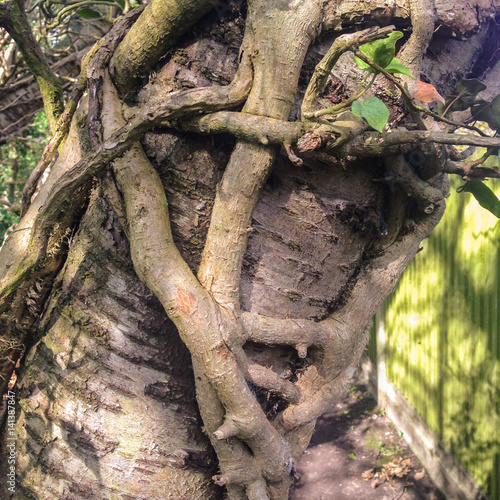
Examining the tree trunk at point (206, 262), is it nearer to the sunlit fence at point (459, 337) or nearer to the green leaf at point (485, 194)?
the green leaf at point (485, 194)

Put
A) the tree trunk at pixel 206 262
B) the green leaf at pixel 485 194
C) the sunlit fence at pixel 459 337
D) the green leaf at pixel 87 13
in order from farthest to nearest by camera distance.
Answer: the sunlit fence at pixel 459 337 → the green leaf at pixel 87 13 → the green leaf at pixel 485 194 → the tree trunk at pixel 206 262

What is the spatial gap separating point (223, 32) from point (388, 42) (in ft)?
1.39

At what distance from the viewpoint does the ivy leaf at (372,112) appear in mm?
958

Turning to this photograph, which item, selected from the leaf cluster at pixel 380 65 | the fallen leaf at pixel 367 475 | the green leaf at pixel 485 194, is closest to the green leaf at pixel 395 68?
the leaf cluster at pixel 380 65

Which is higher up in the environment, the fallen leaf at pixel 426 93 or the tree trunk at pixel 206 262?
the fallen leaf at pixel 426 93

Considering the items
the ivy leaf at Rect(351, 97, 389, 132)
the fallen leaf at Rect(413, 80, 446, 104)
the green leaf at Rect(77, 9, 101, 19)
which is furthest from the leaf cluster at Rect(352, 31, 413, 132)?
the green leaf at Rect(77, 9, 101, 19)

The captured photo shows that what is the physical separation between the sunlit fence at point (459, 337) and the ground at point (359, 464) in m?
0.46

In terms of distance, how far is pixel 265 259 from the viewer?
47.4 inches

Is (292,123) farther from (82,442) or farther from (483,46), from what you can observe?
(82,442)

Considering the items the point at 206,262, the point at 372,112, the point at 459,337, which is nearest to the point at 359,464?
the point at 459,337

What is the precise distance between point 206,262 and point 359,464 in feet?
13.3

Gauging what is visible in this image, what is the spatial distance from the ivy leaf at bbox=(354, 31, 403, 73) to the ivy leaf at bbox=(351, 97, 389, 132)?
99 mm

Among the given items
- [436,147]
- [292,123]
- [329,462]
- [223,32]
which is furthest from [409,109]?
[329,462]

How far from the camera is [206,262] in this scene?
1131 mm
